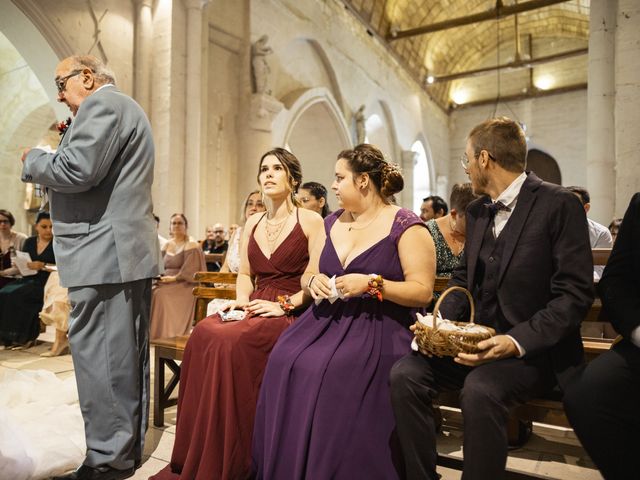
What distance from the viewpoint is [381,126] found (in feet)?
58.5

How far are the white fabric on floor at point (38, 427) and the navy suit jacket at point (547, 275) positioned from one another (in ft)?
7.66

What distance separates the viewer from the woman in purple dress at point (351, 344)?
214 centimetres

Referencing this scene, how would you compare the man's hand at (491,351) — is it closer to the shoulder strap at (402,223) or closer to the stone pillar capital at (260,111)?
the shoulder strap at (402,223)

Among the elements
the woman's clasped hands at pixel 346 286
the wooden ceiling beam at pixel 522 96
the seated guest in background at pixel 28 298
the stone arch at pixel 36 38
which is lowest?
the seated guest in background at pixel 28 298

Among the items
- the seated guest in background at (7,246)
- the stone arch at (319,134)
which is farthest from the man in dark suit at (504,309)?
Result: the stone arch at (319,134)

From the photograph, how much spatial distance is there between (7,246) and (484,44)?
22.3m

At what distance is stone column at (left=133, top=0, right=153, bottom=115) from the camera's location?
8430mm

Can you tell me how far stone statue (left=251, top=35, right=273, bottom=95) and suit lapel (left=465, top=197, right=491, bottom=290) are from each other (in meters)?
8.93

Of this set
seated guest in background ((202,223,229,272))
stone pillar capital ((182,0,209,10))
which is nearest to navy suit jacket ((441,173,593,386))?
seated guest in background ((202,223,229,272))

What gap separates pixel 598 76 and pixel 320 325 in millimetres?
7552

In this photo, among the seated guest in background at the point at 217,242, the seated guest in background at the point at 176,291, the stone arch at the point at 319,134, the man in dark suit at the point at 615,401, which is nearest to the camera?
the man in dark suit at the point at 615,401

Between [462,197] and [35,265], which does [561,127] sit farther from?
[35,265]

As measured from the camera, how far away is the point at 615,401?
184cm

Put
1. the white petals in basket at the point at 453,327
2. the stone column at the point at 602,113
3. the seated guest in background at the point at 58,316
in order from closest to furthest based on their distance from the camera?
the white petals in basket at the point at 453,327 < the seated guest in background at the point at 58,316 < the stone column at the point at 602,113
